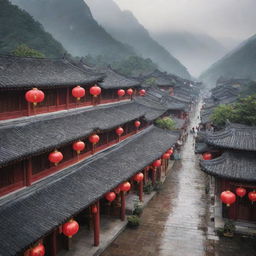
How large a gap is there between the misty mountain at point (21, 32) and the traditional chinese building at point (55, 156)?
5373cm

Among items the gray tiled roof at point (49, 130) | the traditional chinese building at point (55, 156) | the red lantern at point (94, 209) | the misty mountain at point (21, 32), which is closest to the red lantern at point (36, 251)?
the traditional chinese building at point (55, 156)

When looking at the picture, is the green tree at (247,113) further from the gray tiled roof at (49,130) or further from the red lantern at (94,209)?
the red lantern at (94,209)

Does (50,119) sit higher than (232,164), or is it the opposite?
(50,119)

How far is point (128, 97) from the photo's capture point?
2877 centimetres

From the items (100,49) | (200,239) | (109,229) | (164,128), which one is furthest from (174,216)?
(100,49)

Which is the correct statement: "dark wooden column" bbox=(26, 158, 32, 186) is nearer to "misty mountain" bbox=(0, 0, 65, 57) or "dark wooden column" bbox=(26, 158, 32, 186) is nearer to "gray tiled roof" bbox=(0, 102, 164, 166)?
"gray tiled roof" bbox=(0, 102, 164, 166)

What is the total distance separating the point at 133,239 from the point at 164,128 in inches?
637

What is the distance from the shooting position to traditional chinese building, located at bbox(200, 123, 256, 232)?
1698cm

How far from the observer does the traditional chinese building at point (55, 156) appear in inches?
460

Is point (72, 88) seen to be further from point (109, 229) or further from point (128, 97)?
point (128, 97)

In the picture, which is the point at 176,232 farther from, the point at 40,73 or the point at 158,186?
the point at 40,73

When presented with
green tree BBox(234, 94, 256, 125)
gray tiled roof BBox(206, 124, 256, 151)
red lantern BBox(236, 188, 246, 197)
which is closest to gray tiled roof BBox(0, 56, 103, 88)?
gray tiled roof BBox(206, 124, 256, 151)

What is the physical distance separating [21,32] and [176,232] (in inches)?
2752

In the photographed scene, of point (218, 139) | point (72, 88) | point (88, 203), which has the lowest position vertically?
point (88, 203)
